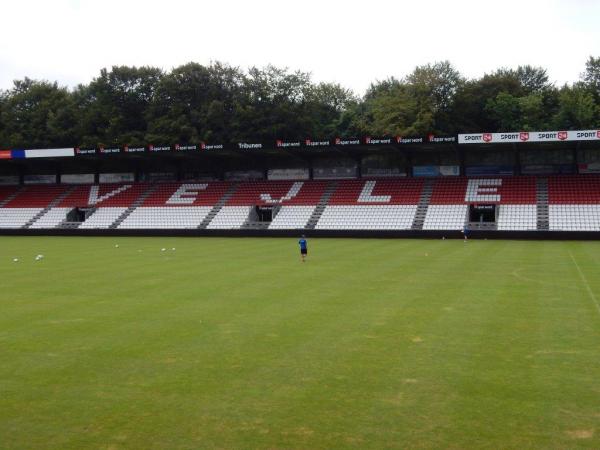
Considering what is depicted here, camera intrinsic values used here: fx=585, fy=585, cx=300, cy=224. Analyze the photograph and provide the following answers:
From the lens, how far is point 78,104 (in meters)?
76.9

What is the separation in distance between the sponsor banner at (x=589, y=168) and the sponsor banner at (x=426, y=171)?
11.6 m

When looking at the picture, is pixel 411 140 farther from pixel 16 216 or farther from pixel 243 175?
pixel 16 216

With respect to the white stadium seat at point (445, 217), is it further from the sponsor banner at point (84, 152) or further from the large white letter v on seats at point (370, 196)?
the sponsor banner at point (84, 152)

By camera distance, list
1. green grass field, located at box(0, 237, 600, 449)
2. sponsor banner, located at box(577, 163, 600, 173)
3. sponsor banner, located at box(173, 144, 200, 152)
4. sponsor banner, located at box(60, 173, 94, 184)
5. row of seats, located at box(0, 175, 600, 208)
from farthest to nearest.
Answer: sponsor banner, located at box(60, 173, 94, 184)
sponsor banner, located at box(173, 144, 200, 152)
sponsor banner, located at box(577, 163, 600, 173)
row of seats, located at box(0, 175, 600, 208)
green grass field, located at box(0, 237, 600, 449)

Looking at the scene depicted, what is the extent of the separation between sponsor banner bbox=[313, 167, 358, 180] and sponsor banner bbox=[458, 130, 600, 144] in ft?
41.7

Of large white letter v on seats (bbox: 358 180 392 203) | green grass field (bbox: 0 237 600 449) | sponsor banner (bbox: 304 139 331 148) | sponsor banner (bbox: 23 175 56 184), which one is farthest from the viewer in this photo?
sponsor banner (bbox: 23 175 56 184)

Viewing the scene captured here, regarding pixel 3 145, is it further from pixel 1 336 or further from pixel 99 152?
pixel 1 336

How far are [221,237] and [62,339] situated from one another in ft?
114

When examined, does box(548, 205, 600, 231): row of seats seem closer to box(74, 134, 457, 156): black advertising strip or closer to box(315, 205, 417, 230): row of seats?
box(74, 134, 457, 156): black advertising strip

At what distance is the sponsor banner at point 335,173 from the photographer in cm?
5519

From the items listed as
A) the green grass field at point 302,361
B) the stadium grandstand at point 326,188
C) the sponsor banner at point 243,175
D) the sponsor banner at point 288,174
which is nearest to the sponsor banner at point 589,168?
the stadium grandstand at point 326,188

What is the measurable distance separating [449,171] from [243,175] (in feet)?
65.3

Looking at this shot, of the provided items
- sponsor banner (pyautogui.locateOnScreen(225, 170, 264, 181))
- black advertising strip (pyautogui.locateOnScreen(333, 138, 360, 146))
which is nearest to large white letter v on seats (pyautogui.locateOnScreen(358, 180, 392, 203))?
black advertising strip (pyautogui.locateOnScreen(333, 138, 360, 146))

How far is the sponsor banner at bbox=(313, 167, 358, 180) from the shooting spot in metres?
55.2
